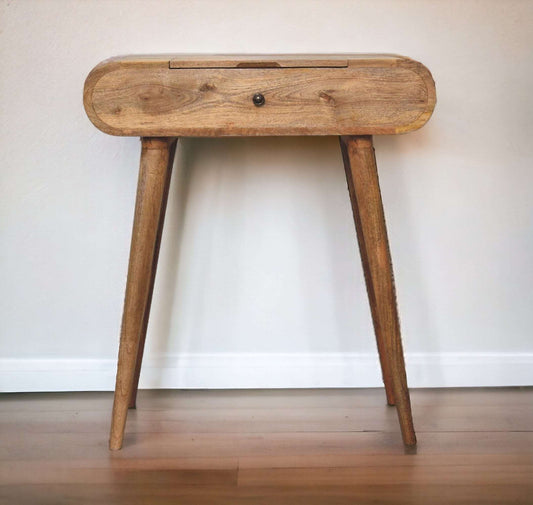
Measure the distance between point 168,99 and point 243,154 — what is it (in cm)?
39

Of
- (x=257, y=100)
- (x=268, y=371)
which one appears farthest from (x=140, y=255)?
(x=268, y=371)

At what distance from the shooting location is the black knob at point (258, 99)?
116 centimetres

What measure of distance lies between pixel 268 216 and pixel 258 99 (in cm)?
43

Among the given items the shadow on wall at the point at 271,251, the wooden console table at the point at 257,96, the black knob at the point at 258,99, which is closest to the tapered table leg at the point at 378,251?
the wooden console table at the point at 257,96

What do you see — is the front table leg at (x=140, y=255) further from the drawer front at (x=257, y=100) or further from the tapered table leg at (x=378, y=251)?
the tapered table leg at (x=378, y=251)

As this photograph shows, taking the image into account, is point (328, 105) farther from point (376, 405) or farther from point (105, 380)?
point (105, 380)

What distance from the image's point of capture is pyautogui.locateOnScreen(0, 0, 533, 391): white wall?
1.49m

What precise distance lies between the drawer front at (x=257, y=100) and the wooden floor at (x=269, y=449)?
576 millimetres

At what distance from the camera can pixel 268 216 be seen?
155cm

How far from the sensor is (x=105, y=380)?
1.56m

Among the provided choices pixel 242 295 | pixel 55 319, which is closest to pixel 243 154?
pixel 242 295

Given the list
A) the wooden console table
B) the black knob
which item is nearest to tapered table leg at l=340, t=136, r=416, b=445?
the wooden console table

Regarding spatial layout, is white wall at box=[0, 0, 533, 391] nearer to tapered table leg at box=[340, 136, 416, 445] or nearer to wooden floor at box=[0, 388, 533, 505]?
wooden floor at box=[0, 388, 533, 505]

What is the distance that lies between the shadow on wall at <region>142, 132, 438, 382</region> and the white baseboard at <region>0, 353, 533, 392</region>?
0.09 feet
